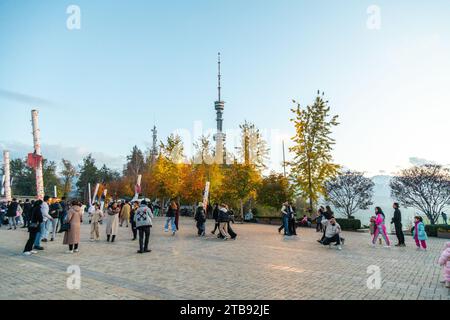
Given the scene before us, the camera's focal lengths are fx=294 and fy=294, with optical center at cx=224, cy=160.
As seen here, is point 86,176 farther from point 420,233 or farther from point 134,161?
point 420,233

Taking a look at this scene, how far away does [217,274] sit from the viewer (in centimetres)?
781

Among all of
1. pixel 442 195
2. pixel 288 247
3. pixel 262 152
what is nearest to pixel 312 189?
pixel 262 152

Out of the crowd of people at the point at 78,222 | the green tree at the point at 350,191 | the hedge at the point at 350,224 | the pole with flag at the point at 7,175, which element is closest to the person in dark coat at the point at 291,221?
the crowd of people at the point at 78,222

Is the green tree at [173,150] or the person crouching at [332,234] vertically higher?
the green tree at [173,150]

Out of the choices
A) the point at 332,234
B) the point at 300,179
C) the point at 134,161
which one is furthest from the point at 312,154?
the point at 134,161

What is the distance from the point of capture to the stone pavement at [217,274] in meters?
6.08

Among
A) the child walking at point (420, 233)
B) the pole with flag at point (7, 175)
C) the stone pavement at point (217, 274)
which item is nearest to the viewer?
the stone pavement at point (217, 274)

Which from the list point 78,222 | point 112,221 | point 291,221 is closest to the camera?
point 78,222

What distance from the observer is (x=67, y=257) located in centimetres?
1009

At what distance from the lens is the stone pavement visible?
20.0 ft

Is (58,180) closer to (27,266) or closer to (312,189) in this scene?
(312,189)

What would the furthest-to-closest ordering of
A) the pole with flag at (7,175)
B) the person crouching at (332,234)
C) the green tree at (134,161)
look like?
the green tree at (134,161) < the pole with flag at (7,175) < the person crouching at (332,234)

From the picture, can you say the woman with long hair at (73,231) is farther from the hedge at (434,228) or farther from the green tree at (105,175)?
the green tree at (105,175)

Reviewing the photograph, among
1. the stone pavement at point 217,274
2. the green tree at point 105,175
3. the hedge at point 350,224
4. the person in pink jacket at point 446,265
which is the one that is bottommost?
the hedge at point 350,224
